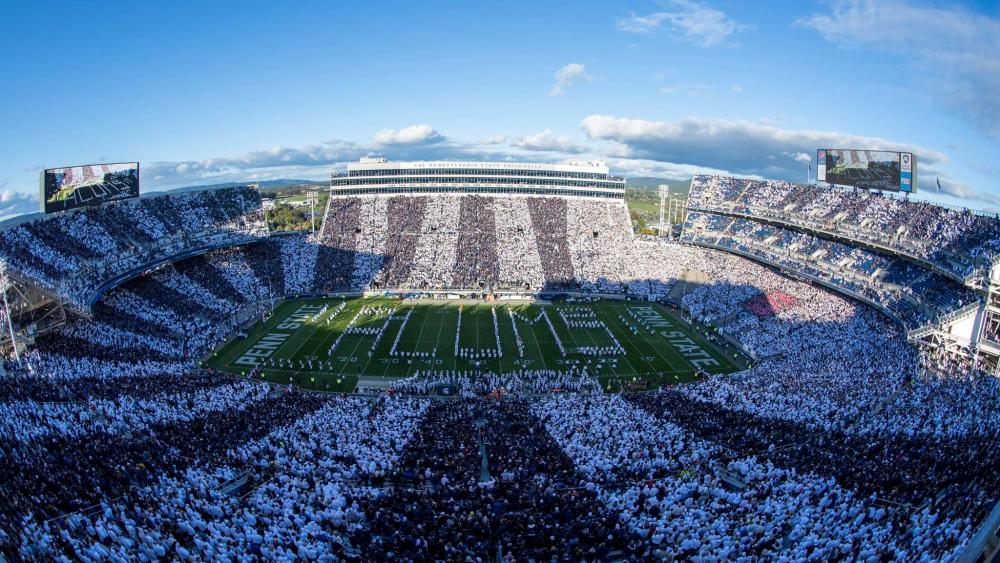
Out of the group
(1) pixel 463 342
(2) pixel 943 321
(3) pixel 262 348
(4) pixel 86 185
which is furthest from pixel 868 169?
(4) pixel 86 185

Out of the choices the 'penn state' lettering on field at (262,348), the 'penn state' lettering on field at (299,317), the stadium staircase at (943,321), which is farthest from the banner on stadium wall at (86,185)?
the stadium staircase at (943,321)

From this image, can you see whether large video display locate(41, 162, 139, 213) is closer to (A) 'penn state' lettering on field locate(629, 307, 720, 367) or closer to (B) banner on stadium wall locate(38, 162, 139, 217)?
(B) banner on stadium wall locate(38, 162, 139, 217)

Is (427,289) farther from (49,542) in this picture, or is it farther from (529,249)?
(49,542)

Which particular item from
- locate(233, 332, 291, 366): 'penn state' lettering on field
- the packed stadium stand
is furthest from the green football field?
the packed stadium stand

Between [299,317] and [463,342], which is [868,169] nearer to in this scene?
[463,342]

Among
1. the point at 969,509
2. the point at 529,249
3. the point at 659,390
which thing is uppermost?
the point at 529,249

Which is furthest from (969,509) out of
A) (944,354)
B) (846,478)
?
(944,354)

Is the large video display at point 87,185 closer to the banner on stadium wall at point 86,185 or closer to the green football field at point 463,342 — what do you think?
the banner on stadium wall at point 86,185
